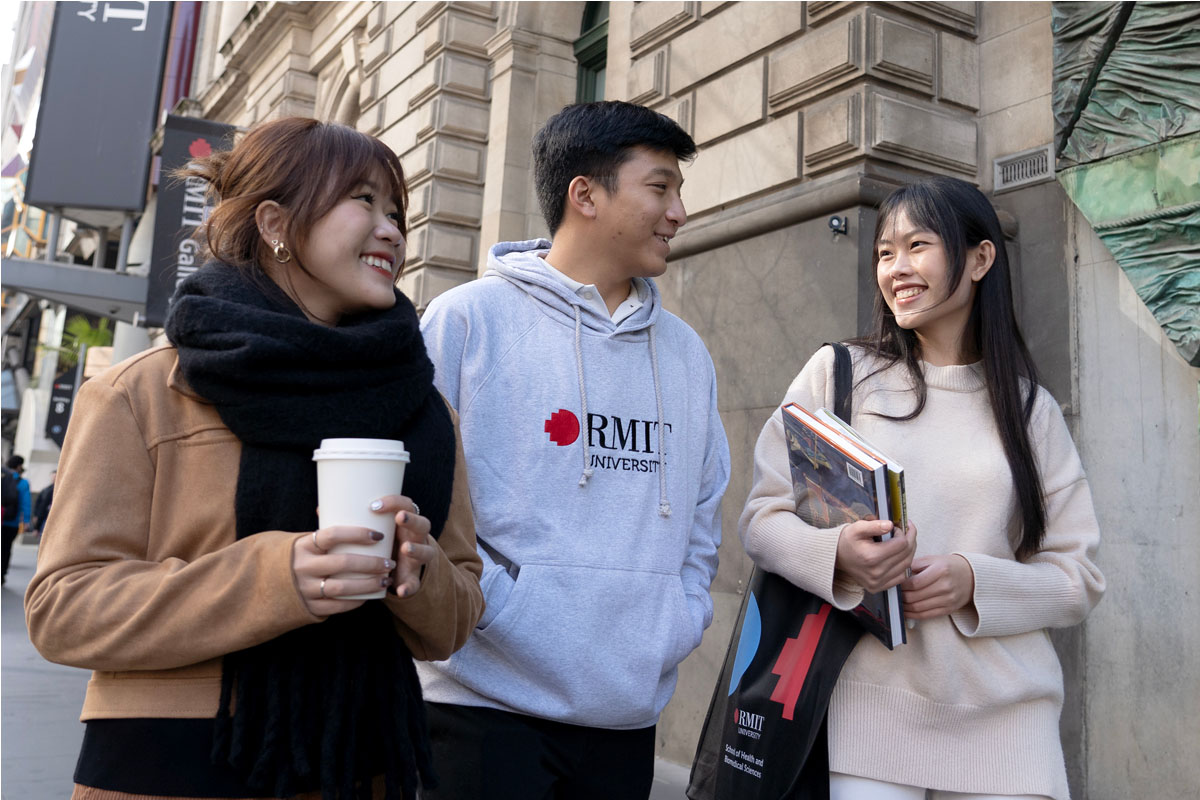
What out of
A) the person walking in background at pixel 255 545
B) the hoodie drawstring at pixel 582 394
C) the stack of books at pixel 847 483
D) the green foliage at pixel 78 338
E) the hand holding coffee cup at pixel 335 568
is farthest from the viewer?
the green foliage at pixel 78 338

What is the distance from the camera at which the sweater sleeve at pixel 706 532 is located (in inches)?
96.0

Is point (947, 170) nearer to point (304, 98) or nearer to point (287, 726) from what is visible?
point (287, 726)

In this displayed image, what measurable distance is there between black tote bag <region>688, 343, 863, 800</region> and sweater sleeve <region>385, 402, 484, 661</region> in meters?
0.77

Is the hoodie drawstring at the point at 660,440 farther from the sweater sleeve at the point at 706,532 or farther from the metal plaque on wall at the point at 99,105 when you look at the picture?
the metal plaque on wall at the point at 99,105

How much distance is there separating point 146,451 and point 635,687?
3.81ft

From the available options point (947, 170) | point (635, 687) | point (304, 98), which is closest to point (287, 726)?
point (635, 687)

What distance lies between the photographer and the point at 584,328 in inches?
100

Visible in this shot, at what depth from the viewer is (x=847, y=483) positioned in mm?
2125

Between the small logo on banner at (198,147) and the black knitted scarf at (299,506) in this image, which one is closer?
the black knitted scarf at (299,506)

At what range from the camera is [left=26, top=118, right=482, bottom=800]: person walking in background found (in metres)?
1.54

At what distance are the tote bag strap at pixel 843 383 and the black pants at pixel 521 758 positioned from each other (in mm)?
935

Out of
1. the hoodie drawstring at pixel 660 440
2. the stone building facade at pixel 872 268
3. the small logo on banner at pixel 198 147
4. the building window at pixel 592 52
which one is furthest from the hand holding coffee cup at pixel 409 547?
the small logo on banner at pixel 198 147

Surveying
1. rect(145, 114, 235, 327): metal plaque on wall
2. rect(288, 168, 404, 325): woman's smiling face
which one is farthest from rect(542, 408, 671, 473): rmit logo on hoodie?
rect(145, 114, 235, 327): metal plaque on wall

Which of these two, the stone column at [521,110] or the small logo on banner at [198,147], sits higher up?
the small logo on banner at [198,147]
